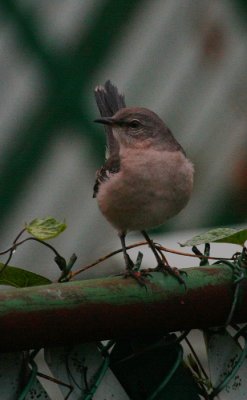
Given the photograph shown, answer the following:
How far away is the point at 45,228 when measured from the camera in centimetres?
232

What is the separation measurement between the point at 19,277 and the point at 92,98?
3980 millimetres

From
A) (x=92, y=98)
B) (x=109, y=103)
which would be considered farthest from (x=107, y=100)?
(x=92, y=98)

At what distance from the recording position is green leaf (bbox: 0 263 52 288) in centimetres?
225

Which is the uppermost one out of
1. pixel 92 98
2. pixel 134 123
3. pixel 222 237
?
pixel 134 123

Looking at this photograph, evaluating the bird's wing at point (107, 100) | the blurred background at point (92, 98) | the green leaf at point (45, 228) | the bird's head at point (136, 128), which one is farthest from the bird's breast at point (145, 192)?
the blurred background at point (92, 98)

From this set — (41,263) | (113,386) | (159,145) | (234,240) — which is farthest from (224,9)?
(113,386)

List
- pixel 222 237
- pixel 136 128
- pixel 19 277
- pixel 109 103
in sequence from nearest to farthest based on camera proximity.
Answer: pixel 19 277 < pixel 222 237 < pixel 136 128 < pixel 109 103

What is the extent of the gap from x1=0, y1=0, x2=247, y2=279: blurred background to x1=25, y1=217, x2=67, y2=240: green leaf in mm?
3778

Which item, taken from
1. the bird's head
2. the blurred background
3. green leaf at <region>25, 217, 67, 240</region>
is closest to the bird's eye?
the bird's head

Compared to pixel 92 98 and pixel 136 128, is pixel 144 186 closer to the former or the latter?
pixel 136 128

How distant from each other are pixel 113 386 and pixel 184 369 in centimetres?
23

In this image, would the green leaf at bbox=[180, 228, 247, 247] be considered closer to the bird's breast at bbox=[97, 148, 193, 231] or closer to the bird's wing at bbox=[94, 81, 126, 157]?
the bird's breast at bbox=[97, 148, 193, 231]

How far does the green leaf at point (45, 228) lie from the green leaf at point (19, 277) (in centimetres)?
8

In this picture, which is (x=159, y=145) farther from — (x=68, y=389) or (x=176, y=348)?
(x=68, y=389)
